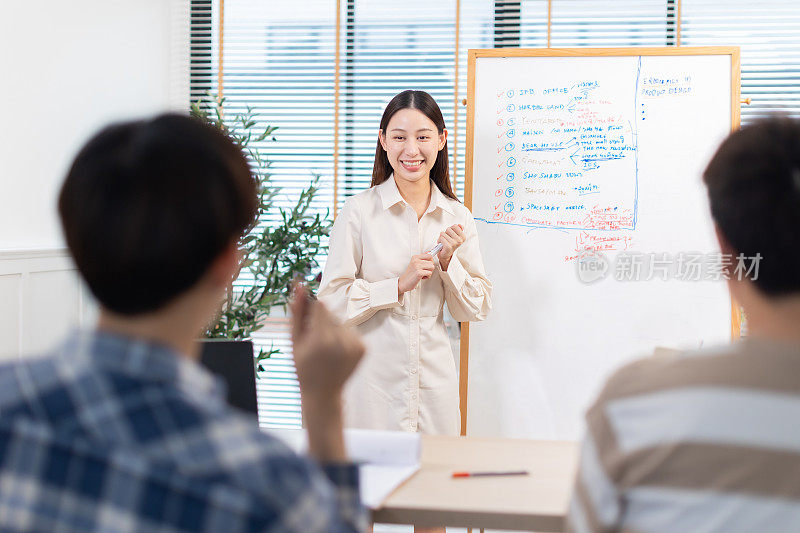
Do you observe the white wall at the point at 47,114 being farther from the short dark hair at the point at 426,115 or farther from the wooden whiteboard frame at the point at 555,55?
the wooden whiteboard frame at the point at 555,55

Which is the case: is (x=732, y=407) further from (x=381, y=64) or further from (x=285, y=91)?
(x=285, y=91)

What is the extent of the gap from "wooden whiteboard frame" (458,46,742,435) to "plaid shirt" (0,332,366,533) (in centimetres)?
231

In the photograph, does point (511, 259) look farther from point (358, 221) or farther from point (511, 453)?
point (511, 453)

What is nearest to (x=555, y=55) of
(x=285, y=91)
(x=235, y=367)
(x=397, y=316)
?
(x=397, y=316)

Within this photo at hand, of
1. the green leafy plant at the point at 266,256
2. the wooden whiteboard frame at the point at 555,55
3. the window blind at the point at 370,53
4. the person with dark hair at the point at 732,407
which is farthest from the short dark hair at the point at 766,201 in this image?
the window blind at the point at 370,53

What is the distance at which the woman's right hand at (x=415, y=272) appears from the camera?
249 centimetres

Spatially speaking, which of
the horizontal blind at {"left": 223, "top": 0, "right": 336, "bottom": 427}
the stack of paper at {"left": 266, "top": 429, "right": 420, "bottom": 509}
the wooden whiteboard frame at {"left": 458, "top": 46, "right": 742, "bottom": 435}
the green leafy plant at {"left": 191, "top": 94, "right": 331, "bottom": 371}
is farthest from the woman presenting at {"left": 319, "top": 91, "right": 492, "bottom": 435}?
the horizontal blind at {"left": 223, "top": 0, "right": 336, "bottom": 427}

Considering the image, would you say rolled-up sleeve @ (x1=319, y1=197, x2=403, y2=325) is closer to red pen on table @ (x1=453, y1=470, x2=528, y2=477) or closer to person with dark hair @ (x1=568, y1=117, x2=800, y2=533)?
red pen on table @ (x1=453, y1=470, x2=528, y2=477)

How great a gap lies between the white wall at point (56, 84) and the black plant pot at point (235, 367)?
1231 mm

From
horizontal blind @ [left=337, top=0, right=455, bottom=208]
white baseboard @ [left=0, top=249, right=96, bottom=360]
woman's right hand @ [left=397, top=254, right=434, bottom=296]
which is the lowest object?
white baseboard @ [left=0, top=249, right=96, bottom=360]

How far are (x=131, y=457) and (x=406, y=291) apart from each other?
76.7 inches

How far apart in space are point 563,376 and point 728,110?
124cm

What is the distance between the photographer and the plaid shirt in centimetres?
62

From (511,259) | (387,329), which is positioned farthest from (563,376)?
(387,329)
